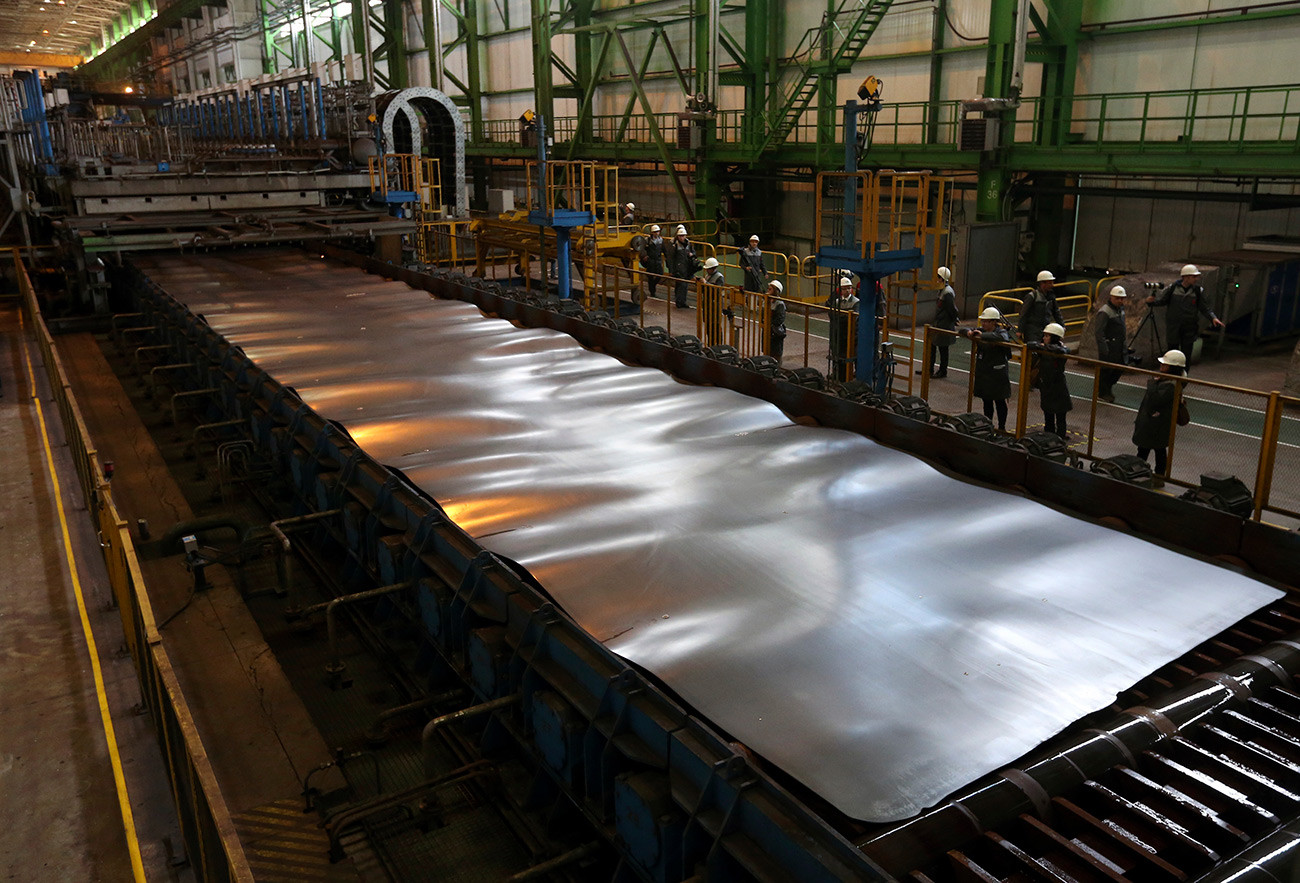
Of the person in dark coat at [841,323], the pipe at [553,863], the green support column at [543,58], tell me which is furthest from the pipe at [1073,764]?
the green support column at [543,58]

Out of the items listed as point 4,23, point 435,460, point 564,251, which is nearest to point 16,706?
point 435,460

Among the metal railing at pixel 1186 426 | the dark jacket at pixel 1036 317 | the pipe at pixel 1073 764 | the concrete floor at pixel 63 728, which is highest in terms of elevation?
the dark jacket at pixel 1036 317

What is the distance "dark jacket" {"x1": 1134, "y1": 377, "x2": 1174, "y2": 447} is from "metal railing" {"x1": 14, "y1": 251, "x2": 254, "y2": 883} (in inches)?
259

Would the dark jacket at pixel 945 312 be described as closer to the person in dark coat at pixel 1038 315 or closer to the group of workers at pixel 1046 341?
the group of workers at pixel 1046 341

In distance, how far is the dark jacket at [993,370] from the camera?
347 inches

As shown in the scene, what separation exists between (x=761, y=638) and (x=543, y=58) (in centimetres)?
2343

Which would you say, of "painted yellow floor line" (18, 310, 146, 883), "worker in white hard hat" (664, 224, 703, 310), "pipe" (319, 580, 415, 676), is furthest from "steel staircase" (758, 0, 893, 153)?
"pipe" (319, 580, 415, 676)

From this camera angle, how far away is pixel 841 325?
10.1 meters

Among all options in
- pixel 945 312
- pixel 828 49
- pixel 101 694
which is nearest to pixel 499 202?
pixel 828 49

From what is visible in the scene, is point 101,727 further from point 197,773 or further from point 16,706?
point 197,773

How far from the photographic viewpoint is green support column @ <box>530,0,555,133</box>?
78.8 feet

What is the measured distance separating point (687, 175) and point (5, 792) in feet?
72.6

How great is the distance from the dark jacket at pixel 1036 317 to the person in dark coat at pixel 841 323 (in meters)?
1.72

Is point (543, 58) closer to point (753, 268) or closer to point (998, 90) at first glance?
point (998, 90)
